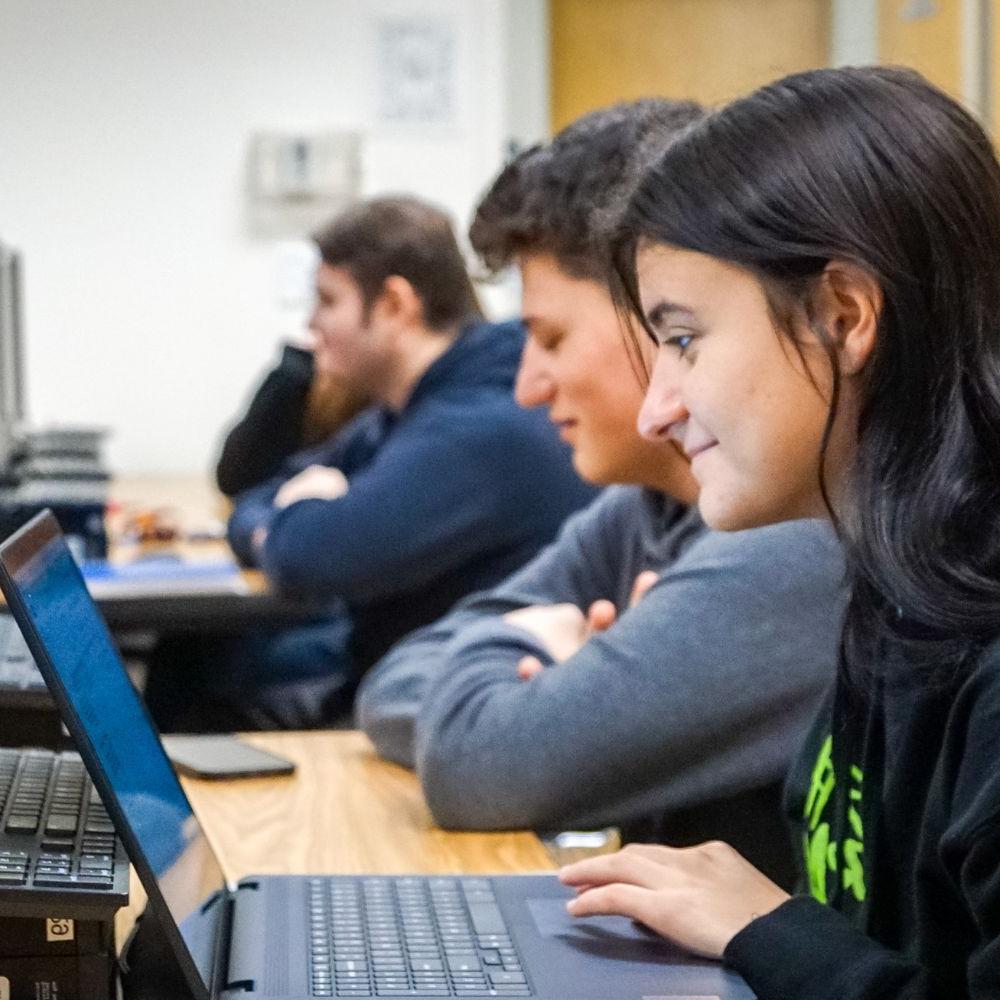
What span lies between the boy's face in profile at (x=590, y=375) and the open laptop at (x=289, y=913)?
52 cm

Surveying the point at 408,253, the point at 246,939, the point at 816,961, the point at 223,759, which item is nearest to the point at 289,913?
the point at 246,939

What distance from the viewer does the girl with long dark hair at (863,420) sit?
0.83 m

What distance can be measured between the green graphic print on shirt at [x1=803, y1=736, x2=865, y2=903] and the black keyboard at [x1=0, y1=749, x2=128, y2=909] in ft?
1.37

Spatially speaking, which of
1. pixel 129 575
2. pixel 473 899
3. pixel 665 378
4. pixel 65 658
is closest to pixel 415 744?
pixel 473 899

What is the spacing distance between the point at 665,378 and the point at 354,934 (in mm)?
368

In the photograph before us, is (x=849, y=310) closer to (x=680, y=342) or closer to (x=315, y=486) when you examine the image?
(x=680, y=342)

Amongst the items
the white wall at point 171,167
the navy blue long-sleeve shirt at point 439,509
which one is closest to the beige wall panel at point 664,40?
the white wall at point 171,167

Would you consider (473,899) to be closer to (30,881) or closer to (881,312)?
(30,881)

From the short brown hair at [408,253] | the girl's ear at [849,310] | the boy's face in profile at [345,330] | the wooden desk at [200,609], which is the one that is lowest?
the wooden desk at [200,609]

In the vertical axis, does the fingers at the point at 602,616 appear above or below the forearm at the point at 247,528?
above

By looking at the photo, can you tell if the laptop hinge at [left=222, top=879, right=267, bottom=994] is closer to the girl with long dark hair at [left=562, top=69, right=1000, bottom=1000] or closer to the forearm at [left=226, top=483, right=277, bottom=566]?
the girl with long dark hair at [left=562, top=69, right=1000, bottom=1000]

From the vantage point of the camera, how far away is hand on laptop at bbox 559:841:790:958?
953 millimetres

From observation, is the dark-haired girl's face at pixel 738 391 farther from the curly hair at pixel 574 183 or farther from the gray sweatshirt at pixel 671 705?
the curly hair at pixel 574 183

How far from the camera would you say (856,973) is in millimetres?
834
